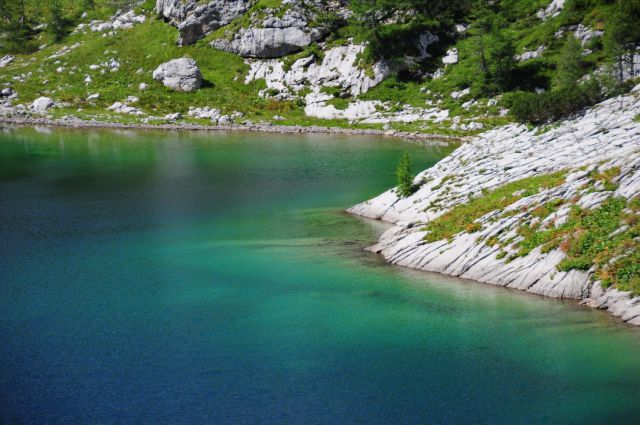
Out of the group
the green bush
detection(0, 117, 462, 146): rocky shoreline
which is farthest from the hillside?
the green bush

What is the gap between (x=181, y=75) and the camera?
132500 mm

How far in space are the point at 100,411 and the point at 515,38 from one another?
370ft

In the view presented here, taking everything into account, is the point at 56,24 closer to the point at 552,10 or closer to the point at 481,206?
the point at 552,10

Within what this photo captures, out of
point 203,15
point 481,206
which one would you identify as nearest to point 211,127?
point 203,15

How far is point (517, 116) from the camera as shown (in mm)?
54938

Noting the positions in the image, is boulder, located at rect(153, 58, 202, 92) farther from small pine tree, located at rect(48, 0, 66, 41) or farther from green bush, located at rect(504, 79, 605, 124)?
green bush, located at rect(504, 79, 605, 124)

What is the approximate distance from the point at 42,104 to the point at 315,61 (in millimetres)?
59546

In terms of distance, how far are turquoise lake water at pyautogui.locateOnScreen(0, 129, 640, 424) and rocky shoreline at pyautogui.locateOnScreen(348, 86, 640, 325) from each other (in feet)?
5.08

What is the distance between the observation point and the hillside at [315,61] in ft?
350

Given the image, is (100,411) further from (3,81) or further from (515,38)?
(3,81)

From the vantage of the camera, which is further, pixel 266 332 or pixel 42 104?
pixel 42 104

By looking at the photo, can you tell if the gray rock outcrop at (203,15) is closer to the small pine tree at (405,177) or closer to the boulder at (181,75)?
the boulder at (181,75)

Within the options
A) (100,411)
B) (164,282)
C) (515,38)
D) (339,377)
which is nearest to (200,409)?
(100,411)

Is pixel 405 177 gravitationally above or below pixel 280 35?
below
